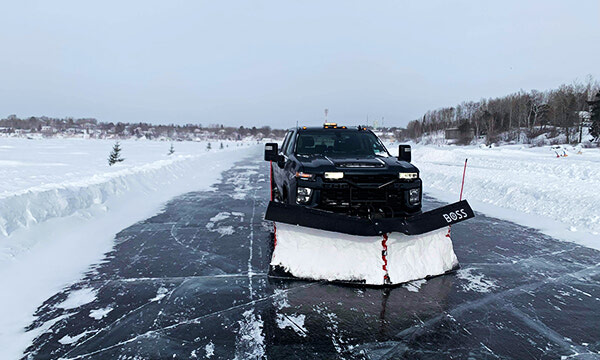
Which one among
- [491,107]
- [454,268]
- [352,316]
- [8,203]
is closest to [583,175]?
[454,268]

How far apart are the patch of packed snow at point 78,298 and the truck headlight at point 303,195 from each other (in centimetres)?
268

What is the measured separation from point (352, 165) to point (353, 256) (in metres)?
1.25

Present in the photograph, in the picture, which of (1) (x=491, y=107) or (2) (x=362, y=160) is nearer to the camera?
(2) (x=362, y=160)

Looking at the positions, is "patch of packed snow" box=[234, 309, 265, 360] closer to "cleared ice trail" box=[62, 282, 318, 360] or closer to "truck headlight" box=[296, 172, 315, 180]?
"cleared ice trail" box=[62, 282, 318, 360]

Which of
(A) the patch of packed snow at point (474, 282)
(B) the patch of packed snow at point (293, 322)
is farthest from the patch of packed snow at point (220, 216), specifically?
(A) the patch of packed snow at point (474, 282)


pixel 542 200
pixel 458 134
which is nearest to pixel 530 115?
pixel 458 134

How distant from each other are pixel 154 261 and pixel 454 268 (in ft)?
14.0

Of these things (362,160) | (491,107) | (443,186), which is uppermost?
(491,107)

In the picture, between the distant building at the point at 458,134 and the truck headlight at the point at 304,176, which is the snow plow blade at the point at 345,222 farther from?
the distant building at the point at 458,134

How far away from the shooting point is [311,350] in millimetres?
3084

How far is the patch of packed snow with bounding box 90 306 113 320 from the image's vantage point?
3623 mm

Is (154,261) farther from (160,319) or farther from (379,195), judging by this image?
(379,195)

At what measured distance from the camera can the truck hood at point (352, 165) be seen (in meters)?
4.84

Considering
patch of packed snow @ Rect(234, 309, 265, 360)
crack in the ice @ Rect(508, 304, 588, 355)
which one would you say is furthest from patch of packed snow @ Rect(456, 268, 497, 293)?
patch of packed snow @ Rect(234, 309, 265, 360)
